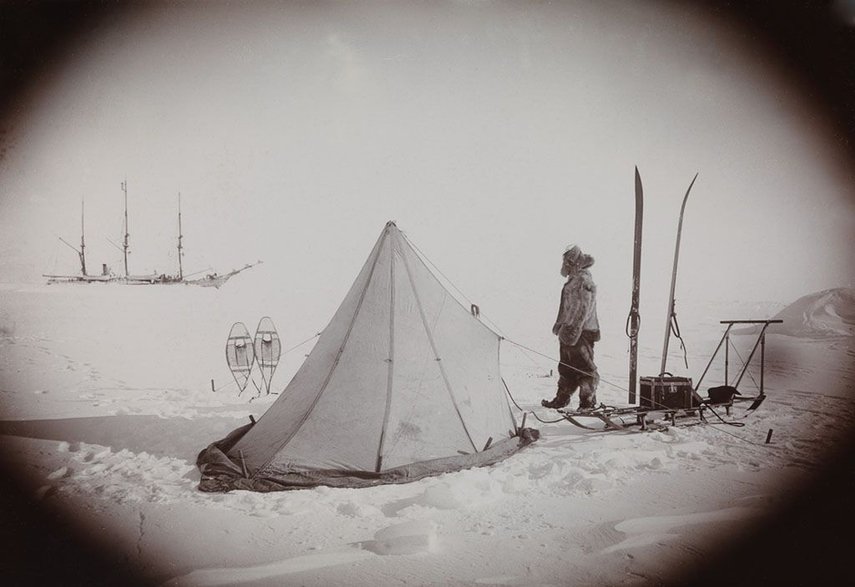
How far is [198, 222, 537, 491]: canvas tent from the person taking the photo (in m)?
4.04

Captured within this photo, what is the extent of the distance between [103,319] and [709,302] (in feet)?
66.3

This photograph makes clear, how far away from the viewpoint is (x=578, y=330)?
664 cm

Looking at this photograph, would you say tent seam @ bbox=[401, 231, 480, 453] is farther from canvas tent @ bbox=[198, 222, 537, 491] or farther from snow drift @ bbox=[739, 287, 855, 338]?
snow drift @ bbox=[739, 287, 855, 338]

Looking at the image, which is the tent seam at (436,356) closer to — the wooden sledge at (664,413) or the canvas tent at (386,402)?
the canvas tent at (386,402)

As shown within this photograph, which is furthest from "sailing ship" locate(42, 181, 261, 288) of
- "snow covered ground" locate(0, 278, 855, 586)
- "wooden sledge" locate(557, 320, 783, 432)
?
"wooden sledge" locate(557, 320, 783, 432)

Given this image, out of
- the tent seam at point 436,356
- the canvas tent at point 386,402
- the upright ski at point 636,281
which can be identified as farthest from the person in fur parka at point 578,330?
the tent seam at point 436,356

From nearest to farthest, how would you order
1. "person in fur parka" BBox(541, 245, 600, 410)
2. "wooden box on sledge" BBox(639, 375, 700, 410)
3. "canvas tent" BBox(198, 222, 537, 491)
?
"canvas tent" BBox(198, 222, 537, 491) < "wooden box on sledge" BBox(639, 375, 700, 410) < "person in fur parka" BBox(541, 245, 600, 410)

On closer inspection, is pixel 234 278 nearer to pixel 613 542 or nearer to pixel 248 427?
pixel 248 427

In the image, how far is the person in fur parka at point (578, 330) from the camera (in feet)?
21.8

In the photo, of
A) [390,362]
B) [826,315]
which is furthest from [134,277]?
[826,315]

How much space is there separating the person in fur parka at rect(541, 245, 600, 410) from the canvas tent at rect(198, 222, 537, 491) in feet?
6.37

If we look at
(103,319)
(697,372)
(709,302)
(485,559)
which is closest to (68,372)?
(103,319)

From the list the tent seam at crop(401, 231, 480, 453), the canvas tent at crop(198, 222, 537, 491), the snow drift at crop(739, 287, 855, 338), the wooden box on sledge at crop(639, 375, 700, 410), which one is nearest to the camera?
the canvas tent at crop(198, 222, 537, 491)

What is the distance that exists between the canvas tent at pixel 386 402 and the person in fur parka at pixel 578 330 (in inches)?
76.5
